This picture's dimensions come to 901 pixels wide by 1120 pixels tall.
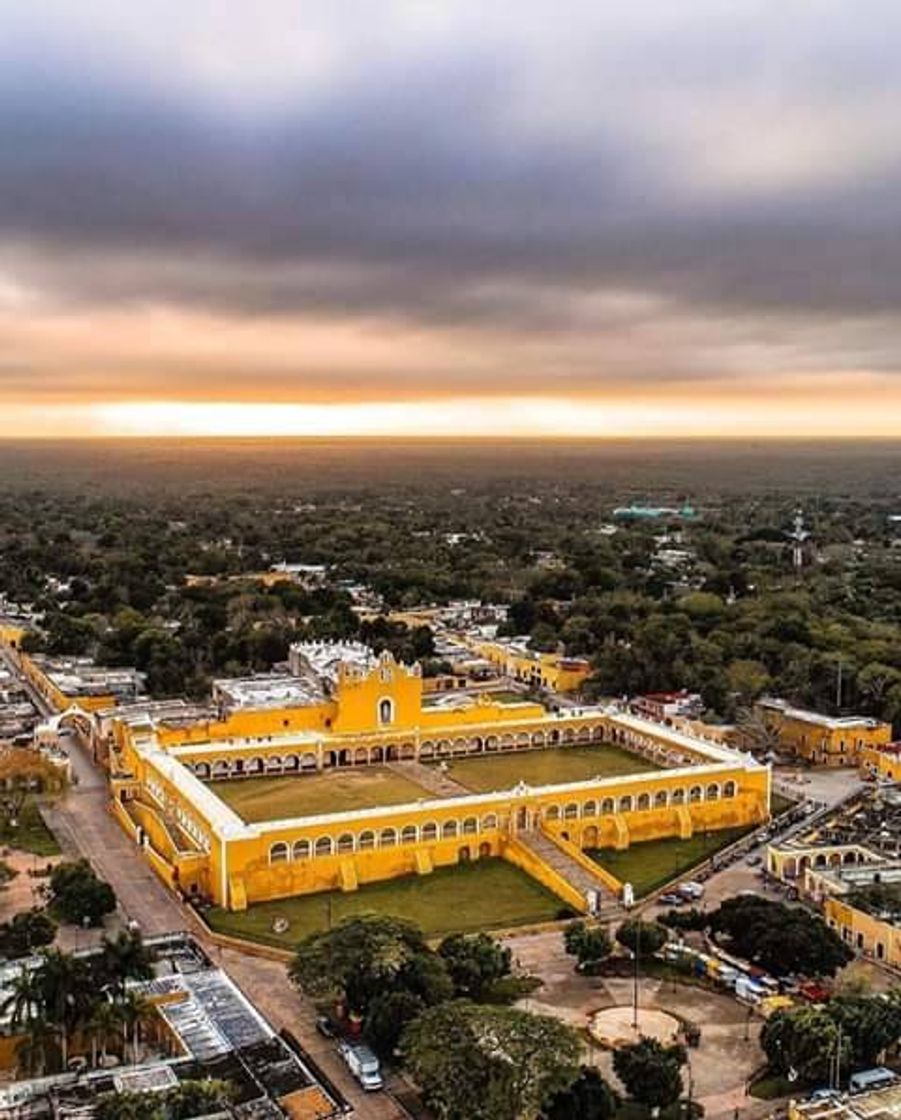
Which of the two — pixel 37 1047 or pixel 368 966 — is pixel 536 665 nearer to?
pixel 368 966

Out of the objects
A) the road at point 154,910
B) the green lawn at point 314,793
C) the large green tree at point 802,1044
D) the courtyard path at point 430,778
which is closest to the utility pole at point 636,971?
the large green tree at point 802,1044

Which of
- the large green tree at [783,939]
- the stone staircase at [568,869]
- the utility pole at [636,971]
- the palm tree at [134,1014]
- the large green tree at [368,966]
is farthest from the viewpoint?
the stone staircase at [568,869]

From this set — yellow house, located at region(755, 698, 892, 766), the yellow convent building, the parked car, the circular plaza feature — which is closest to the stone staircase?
the yellow convent building

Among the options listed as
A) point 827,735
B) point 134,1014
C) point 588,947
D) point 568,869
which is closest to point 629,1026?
point 588,947

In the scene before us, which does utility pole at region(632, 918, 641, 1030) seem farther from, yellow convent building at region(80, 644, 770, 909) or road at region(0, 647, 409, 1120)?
road at region(0, 647, 409, 1120)

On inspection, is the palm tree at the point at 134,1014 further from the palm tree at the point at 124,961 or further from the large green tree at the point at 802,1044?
the large green tree at the point at 802,1044

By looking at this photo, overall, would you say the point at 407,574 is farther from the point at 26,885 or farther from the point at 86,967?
the point at 86,967
